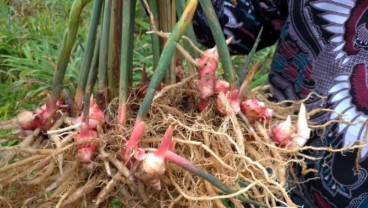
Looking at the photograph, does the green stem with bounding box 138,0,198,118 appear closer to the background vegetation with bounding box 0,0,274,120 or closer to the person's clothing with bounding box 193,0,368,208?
the person's clothing with bounding box 193,0,368,208

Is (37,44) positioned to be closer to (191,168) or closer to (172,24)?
(172,24)

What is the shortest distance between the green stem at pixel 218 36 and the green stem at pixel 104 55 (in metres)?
0.11

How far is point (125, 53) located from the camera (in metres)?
0.70

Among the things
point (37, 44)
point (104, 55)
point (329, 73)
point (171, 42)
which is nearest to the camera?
point (171, 42)

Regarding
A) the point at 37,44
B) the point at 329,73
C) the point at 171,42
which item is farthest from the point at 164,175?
the point at 37,44

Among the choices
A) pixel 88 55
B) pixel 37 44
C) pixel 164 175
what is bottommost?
pixel 37 44

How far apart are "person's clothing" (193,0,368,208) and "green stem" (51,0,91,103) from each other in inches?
15.5

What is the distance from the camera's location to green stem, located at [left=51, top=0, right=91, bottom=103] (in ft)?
2.19

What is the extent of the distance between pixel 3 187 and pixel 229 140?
263 millimetres

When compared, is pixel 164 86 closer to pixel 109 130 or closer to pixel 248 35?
pixel 109 130

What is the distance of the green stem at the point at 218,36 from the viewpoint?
0.68m

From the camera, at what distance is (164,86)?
733mm

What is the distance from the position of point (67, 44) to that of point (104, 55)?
0.05 meters

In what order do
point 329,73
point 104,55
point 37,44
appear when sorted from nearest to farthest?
point 104,55 < point 329,73 < point 37,44
